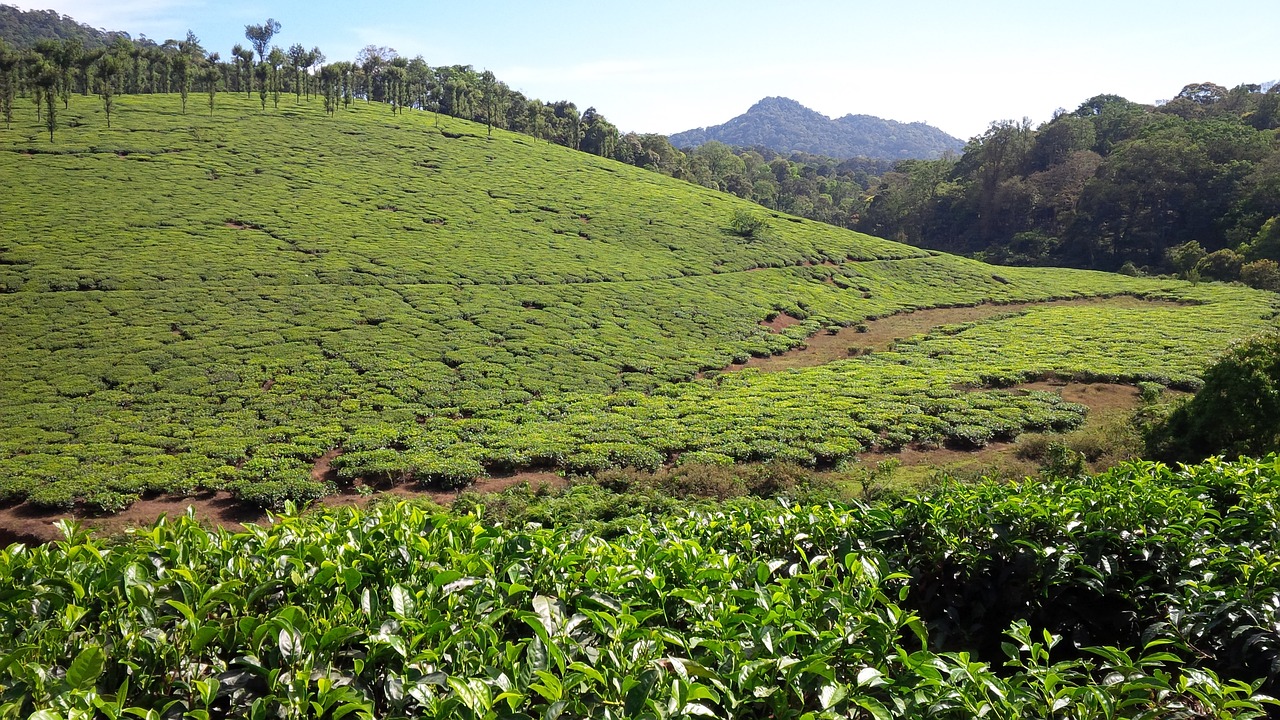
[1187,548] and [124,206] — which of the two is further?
[124,206]

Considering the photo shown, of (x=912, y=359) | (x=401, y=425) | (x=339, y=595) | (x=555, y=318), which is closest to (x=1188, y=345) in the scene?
(x=912, y=359)

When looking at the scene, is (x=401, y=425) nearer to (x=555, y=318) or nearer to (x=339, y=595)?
(x=555, y=318)

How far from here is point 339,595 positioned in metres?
3.12

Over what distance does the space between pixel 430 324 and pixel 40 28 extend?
201m

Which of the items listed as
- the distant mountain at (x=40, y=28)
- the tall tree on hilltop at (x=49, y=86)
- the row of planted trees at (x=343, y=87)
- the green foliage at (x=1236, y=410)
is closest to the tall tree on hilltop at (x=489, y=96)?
the row of planted trees at (x=343, y=87)

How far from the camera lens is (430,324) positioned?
94.1 ft

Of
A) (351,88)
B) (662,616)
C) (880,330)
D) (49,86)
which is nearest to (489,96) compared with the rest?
(351,88)

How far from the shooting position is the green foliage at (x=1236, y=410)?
12633mm

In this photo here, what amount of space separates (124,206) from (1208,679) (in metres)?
49.2

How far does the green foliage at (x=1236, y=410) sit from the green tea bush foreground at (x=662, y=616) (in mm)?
10276

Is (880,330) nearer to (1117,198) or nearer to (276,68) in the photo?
(1117,198)

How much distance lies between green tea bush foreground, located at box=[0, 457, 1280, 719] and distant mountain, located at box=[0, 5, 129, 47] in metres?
184

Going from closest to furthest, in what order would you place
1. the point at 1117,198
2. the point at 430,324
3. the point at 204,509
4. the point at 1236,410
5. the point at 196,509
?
the point at 1236,410 < the point at 196,509 < the point at 204,509 < the point at 430,324 < the point at 1117,198

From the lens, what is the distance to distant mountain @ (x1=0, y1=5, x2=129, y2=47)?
14012 centimetres
